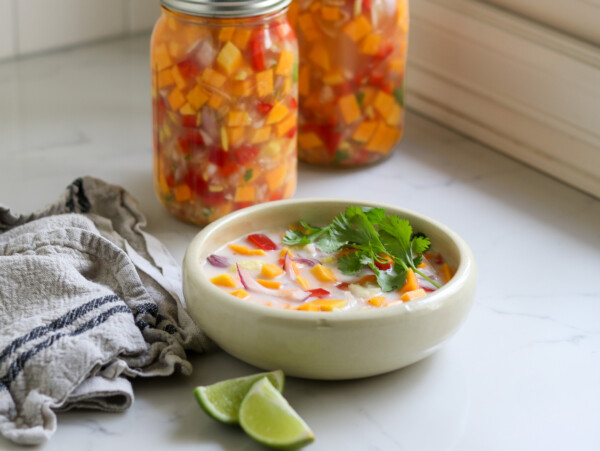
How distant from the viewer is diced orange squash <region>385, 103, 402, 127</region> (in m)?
1.29

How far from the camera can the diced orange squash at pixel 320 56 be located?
1216mm

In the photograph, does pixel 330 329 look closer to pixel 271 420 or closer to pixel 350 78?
pixel 271 420

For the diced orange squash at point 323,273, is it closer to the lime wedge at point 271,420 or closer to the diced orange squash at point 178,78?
the lime wedge at point 271,420

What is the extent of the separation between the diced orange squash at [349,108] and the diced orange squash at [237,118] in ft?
0.68

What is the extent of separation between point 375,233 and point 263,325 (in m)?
0.18

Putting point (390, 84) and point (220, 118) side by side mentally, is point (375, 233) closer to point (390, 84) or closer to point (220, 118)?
point (220, 118)

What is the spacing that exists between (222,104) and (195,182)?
0.36 feet

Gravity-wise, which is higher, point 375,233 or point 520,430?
point 375,233

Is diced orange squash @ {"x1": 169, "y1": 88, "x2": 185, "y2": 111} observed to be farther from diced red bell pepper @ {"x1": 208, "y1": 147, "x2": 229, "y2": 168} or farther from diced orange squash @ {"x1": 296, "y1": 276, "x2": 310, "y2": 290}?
diced orange squash @ {"x1": 296, "y1": 276, "x2": 310, "y2": 290}

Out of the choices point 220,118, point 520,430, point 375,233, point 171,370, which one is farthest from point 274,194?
point 520,430

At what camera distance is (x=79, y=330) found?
0.85 meters

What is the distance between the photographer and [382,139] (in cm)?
130

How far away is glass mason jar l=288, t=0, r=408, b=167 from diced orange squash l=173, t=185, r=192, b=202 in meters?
0.23

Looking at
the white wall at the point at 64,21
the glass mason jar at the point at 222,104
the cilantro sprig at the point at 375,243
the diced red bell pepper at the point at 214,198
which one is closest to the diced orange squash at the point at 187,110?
the glass mason jar at the point at 222,104
